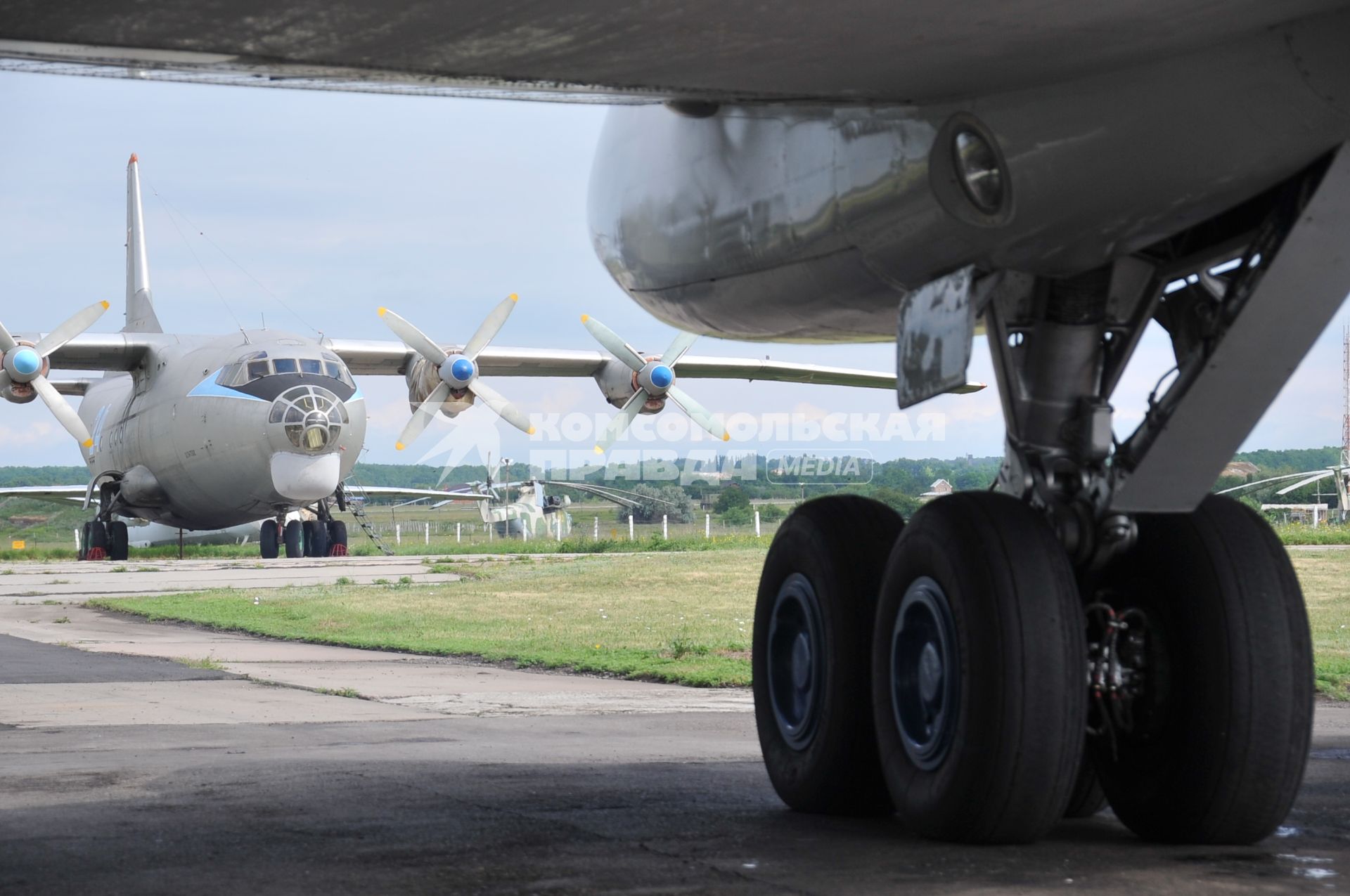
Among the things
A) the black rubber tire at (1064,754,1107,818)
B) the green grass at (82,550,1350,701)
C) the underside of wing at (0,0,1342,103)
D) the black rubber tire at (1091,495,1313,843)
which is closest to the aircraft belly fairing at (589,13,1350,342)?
the underside of wing at (0,0,1342,103)

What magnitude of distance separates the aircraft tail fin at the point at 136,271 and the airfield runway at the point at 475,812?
3294cm

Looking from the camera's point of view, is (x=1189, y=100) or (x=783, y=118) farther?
(x=783, y=118)

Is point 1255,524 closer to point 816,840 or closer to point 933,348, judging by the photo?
point 933,348

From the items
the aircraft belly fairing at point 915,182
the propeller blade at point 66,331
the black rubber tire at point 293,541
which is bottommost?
the black rubber tire at point 293,541

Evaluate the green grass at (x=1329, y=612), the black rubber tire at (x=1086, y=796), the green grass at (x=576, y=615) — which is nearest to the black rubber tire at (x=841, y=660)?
the black rubber tire at (x=1086, y=796)

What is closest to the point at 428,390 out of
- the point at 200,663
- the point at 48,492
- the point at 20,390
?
the point at 20,390

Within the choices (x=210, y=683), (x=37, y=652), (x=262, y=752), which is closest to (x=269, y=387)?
(x=37, y=652)

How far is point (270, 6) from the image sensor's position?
2.89 meters

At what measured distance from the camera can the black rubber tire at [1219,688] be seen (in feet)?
12.7

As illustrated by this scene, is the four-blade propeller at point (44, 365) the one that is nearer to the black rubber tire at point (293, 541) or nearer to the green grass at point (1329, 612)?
the black rubber tire at point (293, 541)

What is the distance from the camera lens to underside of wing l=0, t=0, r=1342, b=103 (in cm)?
290

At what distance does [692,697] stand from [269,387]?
21.5 meters

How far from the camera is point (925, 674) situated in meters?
4.02

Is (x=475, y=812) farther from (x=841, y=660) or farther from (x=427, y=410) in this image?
(x=427, y=410)
